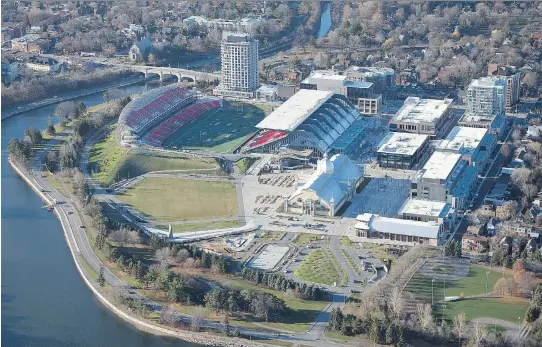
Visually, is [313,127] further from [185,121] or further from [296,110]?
[185,121]

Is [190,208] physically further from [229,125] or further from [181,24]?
[181,24]

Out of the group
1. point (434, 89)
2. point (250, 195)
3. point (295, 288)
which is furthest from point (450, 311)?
point (434, 89)

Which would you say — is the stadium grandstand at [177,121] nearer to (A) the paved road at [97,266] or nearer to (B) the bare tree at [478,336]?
(A) the paved road at [97,266]

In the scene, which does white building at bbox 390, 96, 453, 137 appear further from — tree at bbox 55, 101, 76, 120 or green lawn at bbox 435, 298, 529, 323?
tree at bbox 55, 101, 76, 120

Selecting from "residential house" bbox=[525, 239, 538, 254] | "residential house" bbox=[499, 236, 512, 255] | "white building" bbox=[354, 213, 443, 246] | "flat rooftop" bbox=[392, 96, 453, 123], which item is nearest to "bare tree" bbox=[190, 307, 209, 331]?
"white building" bbox=[354, 213, 443, 246]

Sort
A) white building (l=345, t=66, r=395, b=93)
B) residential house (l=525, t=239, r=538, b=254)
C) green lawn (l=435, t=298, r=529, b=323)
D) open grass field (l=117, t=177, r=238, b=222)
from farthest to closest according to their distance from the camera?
white building (l=345, t=66, r=395, b=93), open grass field (l=117, t=177, r=238, b=222), residential house (l=525, t=239, r=538, b=254), green lawn (l=435, t=298, r=529, b=323)

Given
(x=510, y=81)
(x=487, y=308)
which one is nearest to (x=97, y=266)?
(x=487, y=308)
